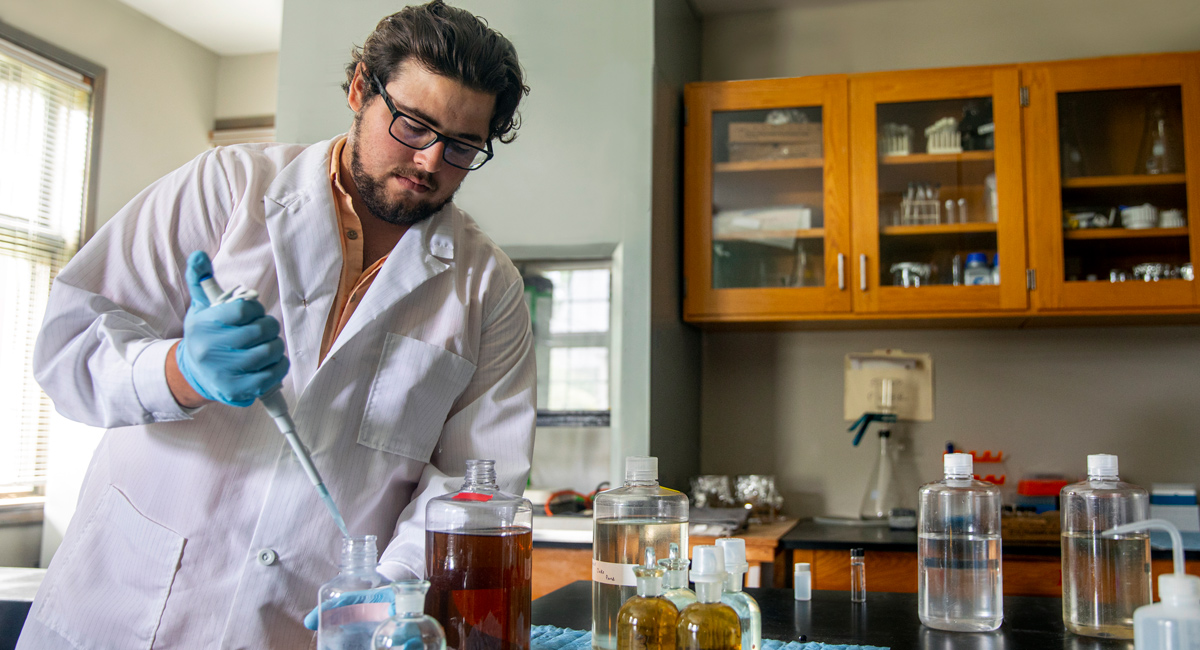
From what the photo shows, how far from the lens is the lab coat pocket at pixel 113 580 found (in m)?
1.06

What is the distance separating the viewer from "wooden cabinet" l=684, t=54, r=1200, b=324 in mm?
2516

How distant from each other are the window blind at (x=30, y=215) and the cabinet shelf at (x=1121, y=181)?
3.42 meters

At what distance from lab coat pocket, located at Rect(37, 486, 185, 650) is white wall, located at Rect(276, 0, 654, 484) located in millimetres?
1532

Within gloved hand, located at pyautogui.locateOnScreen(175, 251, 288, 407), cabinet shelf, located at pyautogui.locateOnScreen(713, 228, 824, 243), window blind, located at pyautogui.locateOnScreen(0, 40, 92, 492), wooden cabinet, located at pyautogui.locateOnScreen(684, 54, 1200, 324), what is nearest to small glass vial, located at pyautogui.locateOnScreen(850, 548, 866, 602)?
gloved hand, located at pyautogui.locateOnScreen(175, 251, 288, 407)

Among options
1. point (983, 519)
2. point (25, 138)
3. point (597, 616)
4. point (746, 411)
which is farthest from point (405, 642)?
point (25, 138)

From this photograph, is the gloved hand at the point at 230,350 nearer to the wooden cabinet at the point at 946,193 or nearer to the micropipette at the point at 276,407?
the micropipette at the point at 276,407

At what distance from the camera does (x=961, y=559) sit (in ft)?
3.98

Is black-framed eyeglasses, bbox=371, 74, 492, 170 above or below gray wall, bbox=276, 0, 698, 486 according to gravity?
below

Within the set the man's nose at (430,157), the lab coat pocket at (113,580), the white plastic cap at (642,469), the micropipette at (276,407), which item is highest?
the man's nose at (430,157)

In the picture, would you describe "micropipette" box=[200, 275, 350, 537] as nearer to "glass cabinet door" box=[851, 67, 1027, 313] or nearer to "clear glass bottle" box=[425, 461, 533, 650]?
"clear glass bottle" box=[425, 461, 533, 650]

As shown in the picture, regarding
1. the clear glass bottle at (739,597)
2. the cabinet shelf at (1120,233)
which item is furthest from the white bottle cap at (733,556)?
the cabinet shelf at (1120,233)

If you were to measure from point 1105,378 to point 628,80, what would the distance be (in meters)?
1.76

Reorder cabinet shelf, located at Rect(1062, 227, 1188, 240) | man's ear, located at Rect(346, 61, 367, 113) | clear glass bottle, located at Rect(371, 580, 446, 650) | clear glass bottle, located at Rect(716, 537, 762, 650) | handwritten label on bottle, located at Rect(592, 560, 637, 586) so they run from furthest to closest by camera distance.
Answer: cabinet shelf, located at Rect(1062, 227, 1188, 240) → man's ear, located at Rect(346, 61, 367, 113) → handwritten label on bottle, located at Rect(592, 560, 637, 586) → clear glass bottle, located at Rect(716, 537, 762, 650) → clear glass bottle, located at Rect(371, 580, 446, 650)

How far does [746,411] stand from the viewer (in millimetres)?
2996
